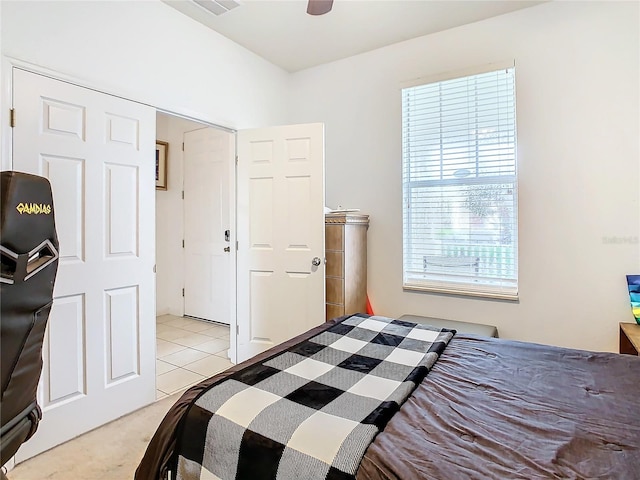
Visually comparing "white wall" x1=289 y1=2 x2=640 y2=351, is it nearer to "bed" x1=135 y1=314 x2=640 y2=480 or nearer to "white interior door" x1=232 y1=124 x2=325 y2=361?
"white interior door" x1=232 y1=124 x2=325 y2=361

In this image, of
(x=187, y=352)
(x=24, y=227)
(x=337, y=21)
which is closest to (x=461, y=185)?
(x=337, y=21)

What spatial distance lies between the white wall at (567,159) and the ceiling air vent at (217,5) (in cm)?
151

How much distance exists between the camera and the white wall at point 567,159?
244 cm

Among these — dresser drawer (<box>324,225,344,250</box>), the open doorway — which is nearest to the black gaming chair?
dresser drawer (<box>324,225,344,250</box>)

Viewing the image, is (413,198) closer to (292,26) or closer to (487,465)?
(292,26)

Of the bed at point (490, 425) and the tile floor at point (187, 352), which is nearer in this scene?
the bed at point (490, 425)

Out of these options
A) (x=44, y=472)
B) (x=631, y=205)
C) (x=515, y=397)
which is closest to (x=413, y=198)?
(x=631, y=205)

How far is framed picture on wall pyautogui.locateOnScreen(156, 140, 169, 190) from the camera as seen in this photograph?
184 inches

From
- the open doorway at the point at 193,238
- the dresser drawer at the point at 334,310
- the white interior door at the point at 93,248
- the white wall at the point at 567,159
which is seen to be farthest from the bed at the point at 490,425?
the open doorway at the point at 193,238

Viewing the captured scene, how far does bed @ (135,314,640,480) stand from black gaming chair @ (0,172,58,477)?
40 centimetres

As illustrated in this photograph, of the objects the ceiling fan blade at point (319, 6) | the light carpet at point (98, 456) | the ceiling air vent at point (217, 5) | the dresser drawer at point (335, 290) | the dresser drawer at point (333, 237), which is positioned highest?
the ceiling air vent at point (217, 5)

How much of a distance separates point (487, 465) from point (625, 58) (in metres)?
2.88

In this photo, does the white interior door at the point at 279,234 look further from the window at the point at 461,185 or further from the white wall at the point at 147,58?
the window at the point at 461,185

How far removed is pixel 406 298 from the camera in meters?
3.23
